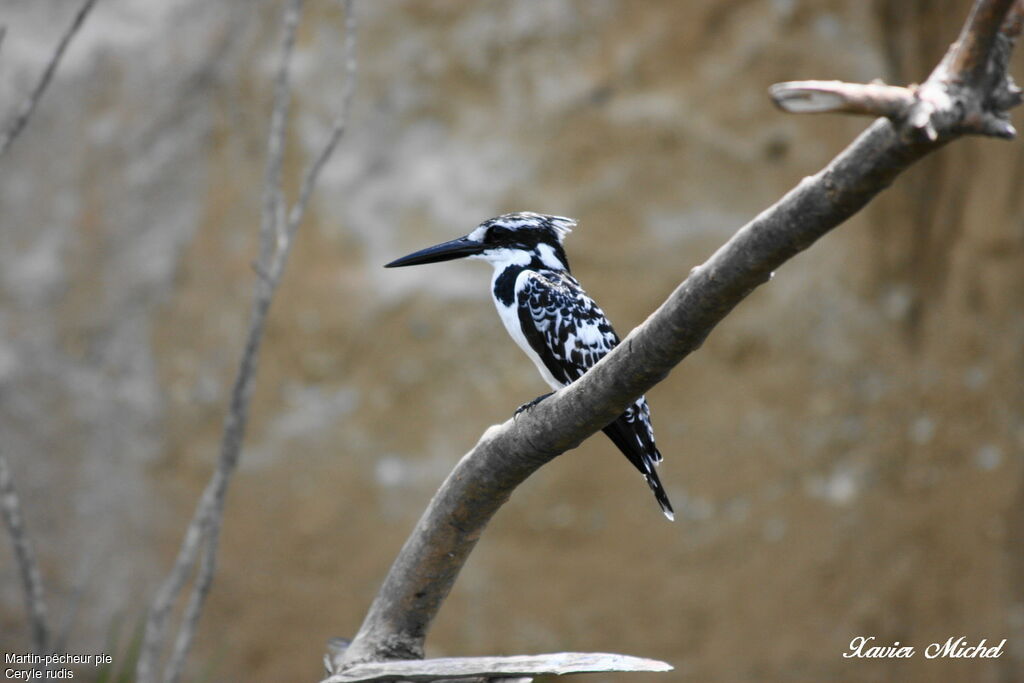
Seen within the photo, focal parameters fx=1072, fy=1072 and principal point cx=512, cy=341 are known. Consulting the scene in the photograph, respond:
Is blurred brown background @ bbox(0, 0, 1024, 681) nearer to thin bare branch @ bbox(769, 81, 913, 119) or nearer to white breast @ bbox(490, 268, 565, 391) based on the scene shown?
white breast @ bbox(490, 268, 565, 391)

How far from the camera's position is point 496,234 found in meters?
2.70

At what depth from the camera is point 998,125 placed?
119cm

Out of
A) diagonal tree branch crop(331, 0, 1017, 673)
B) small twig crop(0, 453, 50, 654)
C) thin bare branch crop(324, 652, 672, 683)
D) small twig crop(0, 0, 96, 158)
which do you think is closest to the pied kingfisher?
diagonal tree branch crop(331, 0, 1017, 673)

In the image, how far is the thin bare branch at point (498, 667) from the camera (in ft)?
5.79

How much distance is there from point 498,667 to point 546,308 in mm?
922

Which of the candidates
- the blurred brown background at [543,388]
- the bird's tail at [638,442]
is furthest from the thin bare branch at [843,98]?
the blurred brown background at [543,388]

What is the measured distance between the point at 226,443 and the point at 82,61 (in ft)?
8.36

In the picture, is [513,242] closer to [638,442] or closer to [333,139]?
[333,139]

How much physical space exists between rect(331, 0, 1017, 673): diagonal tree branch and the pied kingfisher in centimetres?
46

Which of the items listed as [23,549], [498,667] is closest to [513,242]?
[498,667]

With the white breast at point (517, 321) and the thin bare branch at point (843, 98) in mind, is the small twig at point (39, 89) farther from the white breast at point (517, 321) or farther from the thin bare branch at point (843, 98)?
the thin bare branch at point (843, 98)

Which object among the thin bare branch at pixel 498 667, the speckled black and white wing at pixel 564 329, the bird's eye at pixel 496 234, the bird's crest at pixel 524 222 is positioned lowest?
the thin bare branch at pixel 498 667

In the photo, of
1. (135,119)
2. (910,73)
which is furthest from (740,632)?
(135,119)

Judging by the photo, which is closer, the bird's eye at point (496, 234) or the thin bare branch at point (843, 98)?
the thin bare branch at point (843, 98)
